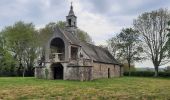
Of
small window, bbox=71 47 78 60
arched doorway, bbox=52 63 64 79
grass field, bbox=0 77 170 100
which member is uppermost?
small window, bbox=71 47 78 60

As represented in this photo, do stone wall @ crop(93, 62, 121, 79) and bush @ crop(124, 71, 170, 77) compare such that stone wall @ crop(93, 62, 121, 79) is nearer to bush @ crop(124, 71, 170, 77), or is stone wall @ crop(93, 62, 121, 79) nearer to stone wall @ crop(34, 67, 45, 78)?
stone wall @ crop(34, 67, 45, 78)

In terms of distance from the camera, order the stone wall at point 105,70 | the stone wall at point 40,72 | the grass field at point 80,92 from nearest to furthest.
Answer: the grass field at point 80,92, the stone wall at point 40,72, the stone wall at point 105,70

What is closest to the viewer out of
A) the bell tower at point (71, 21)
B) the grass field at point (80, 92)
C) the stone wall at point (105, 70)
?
the grass field at point (80, 92)

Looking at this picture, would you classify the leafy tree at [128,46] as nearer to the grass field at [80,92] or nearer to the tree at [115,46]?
the tree at [115,46]

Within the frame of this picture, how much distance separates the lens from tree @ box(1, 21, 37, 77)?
58.3 m

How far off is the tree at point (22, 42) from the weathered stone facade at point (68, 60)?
741 inches

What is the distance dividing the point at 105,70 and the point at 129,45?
19.2 m

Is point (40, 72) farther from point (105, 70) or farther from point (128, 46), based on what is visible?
point (128, 46)

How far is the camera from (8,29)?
60.0 m

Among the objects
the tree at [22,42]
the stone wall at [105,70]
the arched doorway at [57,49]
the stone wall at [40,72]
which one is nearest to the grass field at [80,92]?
the arched doorway at [57,49]

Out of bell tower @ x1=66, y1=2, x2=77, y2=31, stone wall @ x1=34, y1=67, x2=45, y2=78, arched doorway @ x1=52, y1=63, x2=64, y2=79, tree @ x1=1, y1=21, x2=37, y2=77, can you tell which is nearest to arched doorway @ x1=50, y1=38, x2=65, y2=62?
arched doorway @ x1=52, y1=63, x2=64, y2=79

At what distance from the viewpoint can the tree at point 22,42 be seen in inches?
2296

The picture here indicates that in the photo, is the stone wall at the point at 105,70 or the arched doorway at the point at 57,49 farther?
the stone wall at the point at 105,70

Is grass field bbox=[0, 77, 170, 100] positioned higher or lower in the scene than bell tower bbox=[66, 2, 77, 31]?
lower
